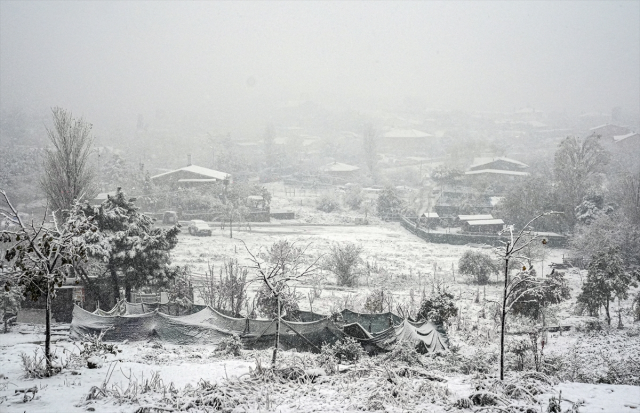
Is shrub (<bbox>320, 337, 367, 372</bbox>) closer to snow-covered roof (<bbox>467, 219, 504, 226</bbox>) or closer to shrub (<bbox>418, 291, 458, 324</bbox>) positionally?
shrub (<bbox>418, 291, 458, 324</bbox>)

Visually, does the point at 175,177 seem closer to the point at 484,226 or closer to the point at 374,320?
the point at 484,226

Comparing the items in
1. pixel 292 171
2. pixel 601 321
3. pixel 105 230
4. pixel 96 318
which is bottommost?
pixel 601 321

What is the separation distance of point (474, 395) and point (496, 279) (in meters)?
→ 18.0

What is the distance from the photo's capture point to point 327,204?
138 feet

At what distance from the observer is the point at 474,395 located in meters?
6.73

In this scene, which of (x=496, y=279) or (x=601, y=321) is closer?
(x=601, y=321)

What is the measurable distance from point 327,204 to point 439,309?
29.0m

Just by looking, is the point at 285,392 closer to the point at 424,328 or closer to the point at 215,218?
the point at 424,328

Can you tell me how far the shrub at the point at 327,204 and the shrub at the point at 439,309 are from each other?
28.0 metres

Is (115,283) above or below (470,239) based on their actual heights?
below

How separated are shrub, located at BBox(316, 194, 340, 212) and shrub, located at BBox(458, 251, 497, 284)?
2032 centimetres

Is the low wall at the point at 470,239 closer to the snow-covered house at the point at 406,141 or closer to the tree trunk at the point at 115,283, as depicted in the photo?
the tree trunk at the point at 115,283

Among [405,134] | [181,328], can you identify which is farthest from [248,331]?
[405,134]

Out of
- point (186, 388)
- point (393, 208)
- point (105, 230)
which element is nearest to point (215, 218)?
point (393, 208)
